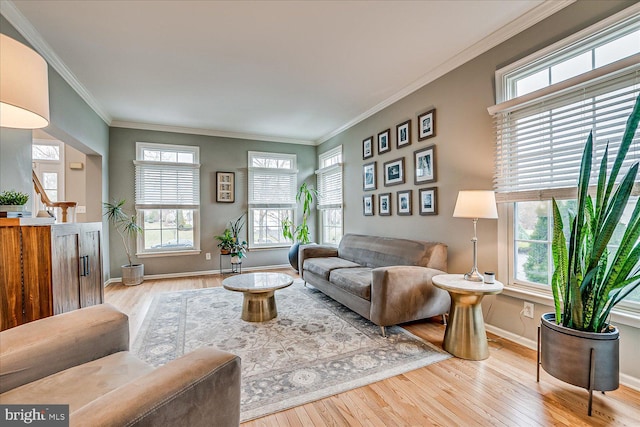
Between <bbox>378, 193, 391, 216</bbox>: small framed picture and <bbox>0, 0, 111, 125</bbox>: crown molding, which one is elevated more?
<bbox>0, 0, 111, 125</bbox>: crown molding

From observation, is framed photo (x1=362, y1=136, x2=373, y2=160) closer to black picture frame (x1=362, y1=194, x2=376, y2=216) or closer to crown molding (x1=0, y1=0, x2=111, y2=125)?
black picture frame (x1=362, y1=194, x2=376, y2=216)

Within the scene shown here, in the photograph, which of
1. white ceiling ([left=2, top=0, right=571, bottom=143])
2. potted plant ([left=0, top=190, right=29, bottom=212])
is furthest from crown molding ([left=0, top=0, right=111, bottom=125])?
potted plant ([left=0, top=190, right=29, bottom=212])

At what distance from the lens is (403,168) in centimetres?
384

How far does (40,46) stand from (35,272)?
2.28m

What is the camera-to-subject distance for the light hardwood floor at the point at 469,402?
160cm

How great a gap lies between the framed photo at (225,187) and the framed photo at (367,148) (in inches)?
101

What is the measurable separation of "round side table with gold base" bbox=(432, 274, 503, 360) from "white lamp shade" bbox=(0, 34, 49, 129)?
2.62 metres

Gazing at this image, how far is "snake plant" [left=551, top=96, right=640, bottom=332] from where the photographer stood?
1611 mm

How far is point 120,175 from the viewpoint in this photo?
4.94 m

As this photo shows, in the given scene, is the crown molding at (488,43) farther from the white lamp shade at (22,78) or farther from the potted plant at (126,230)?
the potted plant at (126,230)

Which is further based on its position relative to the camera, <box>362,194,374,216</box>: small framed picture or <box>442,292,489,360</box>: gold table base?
<box>362,194,374,216</box>: small framed picture

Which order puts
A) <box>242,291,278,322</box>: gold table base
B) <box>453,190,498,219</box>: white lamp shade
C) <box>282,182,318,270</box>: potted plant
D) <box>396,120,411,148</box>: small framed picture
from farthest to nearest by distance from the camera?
<box>282,182,318,270</box>: potted plant → <box>396,120,411,148</box>: small framed picture → <box>242,291,278,322</box>: gold table base → <box>453,190,498,219</box>: white lamp shade

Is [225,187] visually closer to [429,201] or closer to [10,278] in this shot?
→ [429,201]

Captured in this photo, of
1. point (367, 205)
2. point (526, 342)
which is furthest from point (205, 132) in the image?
point (526, 342)
